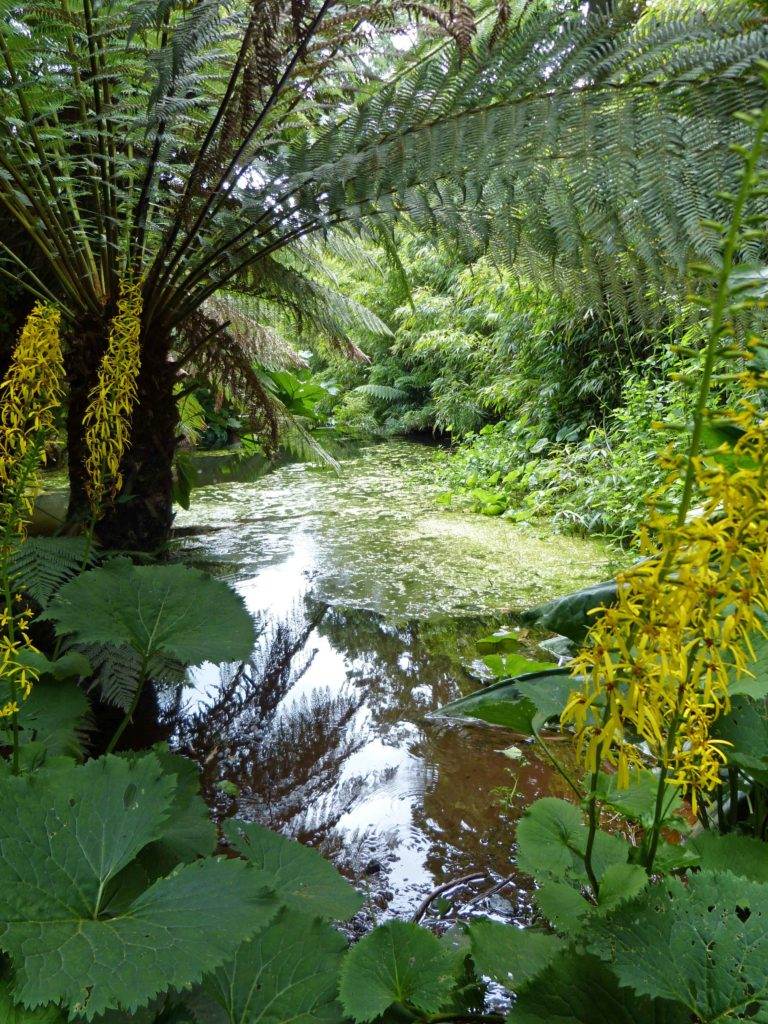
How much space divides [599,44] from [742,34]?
27 cm

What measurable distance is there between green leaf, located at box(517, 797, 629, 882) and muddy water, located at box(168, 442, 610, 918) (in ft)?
1.21

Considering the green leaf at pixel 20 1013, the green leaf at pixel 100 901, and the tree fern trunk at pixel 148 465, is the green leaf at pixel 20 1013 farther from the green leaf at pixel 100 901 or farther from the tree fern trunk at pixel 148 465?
the tree fern trunk at pixel 148 465

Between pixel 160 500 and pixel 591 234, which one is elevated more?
pixel 591 234

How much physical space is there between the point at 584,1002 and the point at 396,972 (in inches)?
7.2

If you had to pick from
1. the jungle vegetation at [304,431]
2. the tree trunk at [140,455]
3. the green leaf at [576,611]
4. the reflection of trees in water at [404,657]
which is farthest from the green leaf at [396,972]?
the tree trunk at [140,455]

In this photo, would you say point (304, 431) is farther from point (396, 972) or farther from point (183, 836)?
point (396, 972)

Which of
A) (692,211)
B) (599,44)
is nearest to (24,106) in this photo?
(599,44)

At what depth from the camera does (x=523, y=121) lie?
1.52 meters

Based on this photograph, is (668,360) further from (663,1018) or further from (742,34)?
(663,1018)

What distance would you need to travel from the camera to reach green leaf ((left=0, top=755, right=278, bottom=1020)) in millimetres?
582

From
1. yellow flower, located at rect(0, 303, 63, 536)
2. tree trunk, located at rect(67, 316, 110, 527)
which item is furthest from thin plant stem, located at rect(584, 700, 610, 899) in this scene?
tree trunk, located at rect(67, 316, 110, 527)

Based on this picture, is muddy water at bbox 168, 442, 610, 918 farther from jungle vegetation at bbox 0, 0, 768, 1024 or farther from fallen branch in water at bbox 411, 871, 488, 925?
jungle vegetation at bbox 0, 0, 768, 1024

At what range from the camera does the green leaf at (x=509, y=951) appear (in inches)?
27.0

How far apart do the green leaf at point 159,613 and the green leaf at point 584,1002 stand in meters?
0.61
